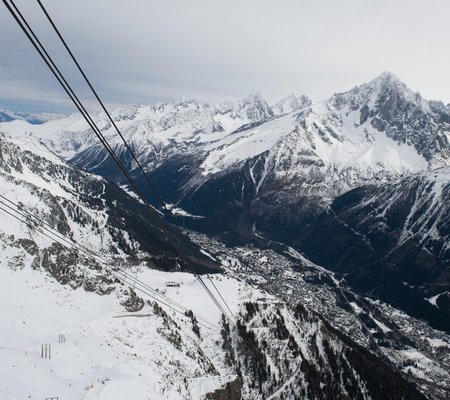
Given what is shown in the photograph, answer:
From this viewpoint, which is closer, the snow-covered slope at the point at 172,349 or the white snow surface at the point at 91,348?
the white snow surface at the point at 91,348

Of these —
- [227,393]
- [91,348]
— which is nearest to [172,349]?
[227,393]

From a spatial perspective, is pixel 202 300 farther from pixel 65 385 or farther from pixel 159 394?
pixel 65 385

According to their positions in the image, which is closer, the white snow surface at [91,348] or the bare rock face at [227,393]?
the white snow surface at [91,348]

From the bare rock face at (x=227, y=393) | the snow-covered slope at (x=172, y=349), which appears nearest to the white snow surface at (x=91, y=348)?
the snow-covered slope at (x=172, y=349)

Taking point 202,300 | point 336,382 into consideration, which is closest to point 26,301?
point 202,300

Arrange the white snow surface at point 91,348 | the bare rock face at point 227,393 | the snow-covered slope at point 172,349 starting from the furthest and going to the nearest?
the bare rock face at point 227,393 < the snow-covered slope at point 172,349 < the white snow surface at point 91,348

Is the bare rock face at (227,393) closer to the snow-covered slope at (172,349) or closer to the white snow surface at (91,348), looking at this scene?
the snow-covered slope at (172,349)

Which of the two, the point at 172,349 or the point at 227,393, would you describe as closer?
the point at 227,393

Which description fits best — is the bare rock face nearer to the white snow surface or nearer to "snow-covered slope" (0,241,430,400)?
"snow-covered slope" (0,241,430,400)

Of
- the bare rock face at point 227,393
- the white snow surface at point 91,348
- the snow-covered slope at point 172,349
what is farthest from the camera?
the bare rock face at point 227,393

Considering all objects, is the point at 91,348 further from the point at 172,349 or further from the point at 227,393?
the point at 227,393

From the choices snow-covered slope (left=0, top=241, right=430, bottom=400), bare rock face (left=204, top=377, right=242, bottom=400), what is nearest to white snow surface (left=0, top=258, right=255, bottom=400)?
snow-covered slope (left=0, top=241, right=430, bottom=400)
